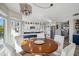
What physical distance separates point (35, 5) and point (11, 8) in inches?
13.1

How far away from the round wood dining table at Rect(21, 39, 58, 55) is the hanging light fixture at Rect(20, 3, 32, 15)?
0.41 m

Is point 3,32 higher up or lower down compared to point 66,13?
lower down

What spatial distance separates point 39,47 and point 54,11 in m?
0.55

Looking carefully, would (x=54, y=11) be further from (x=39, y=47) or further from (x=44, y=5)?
(x=39, y=47)

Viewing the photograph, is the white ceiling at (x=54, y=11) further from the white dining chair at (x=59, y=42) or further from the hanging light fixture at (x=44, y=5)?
the white dining chair at (x=59, y=42)

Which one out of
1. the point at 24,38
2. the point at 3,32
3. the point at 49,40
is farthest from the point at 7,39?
the point at 49,40

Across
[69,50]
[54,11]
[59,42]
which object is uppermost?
[54,11]

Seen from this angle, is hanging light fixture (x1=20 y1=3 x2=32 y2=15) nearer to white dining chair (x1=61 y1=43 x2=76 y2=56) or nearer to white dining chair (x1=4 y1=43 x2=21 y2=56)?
white dining chair (x1=4 y1=43 x2=21 y2=56)

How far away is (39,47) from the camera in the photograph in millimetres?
1696

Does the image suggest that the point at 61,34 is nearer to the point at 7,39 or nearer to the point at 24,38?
the point at 24,38

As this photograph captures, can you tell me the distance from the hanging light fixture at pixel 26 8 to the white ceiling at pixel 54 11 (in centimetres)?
4

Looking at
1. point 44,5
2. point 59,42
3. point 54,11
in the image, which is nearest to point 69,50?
point 59,42

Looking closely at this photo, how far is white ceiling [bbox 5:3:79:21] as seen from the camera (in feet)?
5.63

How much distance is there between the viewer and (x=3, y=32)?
1.71 metres
